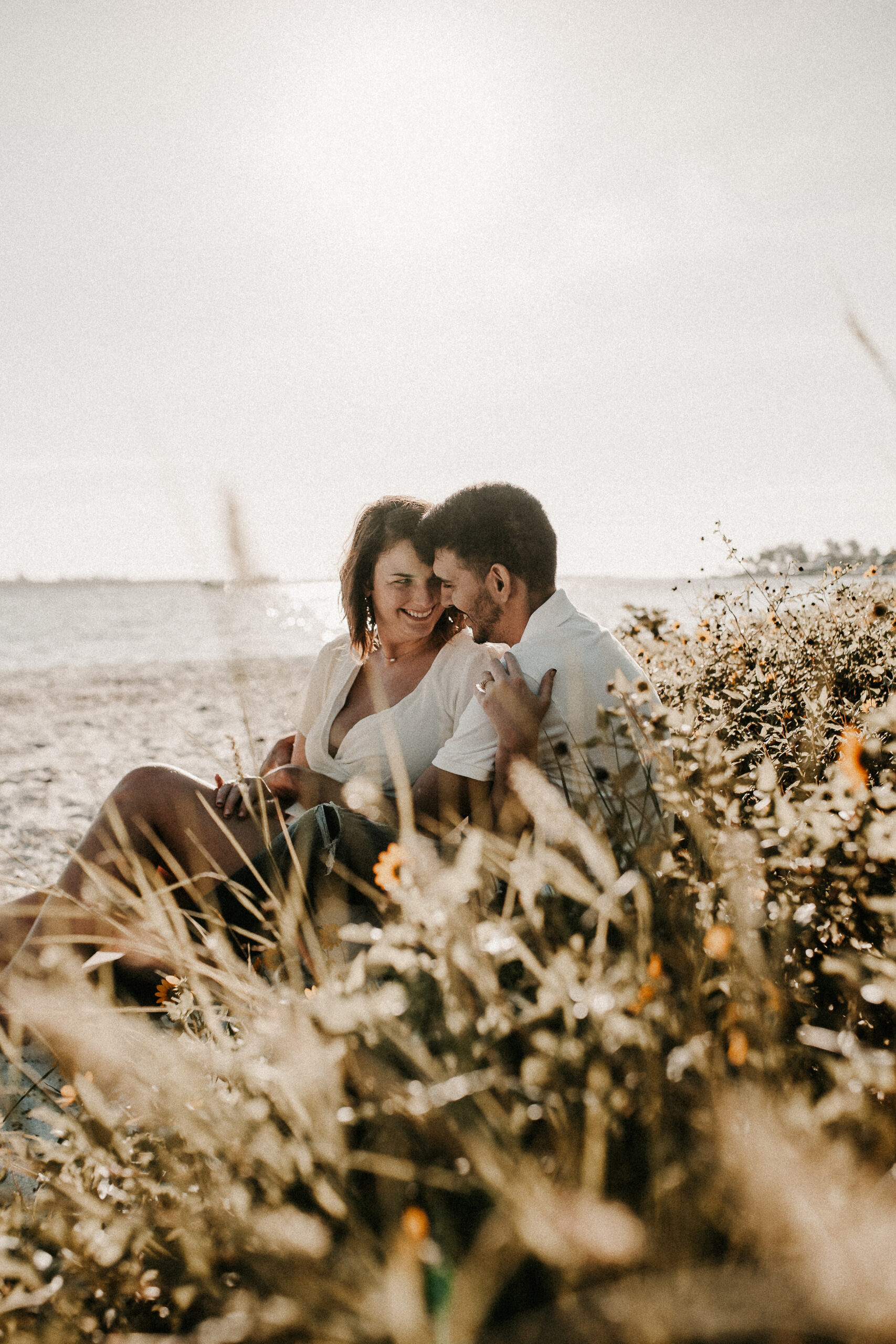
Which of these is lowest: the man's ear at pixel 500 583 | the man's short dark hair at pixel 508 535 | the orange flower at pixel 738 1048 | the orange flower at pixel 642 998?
the orange flower at pixel 738 1048

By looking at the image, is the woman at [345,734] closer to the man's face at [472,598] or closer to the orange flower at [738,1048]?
the man's face at [472,598]

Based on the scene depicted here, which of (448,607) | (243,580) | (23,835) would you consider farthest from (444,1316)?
(23,835)

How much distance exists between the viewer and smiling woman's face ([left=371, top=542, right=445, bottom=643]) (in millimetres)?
3459

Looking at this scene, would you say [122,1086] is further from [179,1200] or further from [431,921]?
[431,921]

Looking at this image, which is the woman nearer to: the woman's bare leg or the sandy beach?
the woman's bare leg

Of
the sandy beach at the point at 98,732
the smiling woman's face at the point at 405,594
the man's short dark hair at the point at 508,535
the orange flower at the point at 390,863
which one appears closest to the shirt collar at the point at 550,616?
the man's short dark hair at the point at 508,535

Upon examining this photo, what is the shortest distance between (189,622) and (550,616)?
112ft

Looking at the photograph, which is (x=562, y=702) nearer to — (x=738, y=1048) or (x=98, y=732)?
(x=738, y=1048)

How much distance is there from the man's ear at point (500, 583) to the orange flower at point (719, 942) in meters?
1.80

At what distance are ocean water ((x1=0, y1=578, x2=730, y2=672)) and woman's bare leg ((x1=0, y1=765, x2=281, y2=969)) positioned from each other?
47.6 inches

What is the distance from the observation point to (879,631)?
357 cm

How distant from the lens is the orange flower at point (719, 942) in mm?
1084

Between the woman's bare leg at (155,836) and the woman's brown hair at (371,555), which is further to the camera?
the woman's brown hair at (371,555)

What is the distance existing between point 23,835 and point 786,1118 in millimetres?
5433
